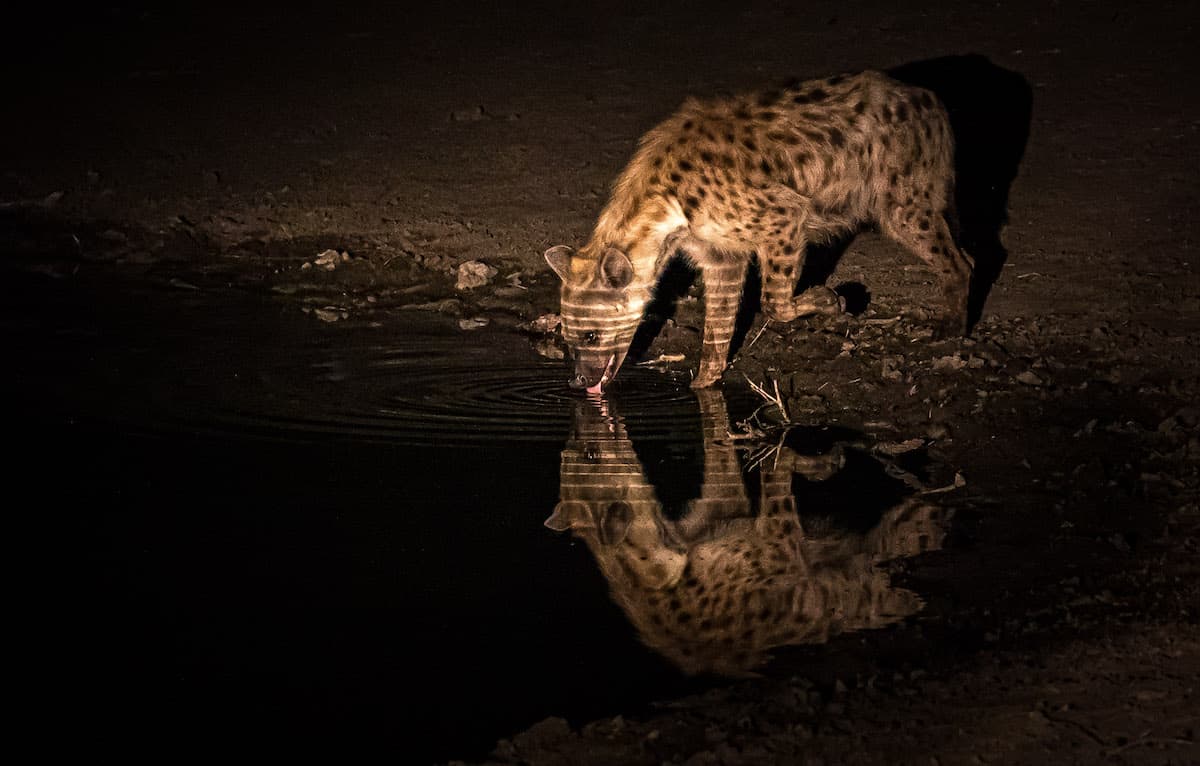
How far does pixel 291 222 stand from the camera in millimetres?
7789

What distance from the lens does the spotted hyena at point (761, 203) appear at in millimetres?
5570

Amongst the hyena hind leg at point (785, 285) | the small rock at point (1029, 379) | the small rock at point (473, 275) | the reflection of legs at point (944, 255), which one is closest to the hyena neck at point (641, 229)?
the hyena hind leg at point (785, 285)

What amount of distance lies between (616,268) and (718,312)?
491mm

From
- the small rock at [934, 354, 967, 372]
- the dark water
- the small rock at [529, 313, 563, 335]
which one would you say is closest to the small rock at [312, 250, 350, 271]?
the dark water

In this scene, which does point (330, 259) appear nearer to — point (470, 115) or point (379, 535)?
point (470, 115)

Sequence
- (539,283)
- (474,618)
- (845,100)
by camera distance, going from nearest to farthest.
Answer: (474,618), (845,100), (539,283)

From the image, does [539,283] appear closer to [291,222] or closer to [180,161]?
[291,222]

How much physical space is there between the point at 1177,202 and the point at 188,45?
643 cm

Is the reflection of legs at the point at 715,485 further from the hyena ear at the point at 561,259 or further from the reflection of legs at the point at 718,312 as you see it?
the hyena ear at the point at 561,259

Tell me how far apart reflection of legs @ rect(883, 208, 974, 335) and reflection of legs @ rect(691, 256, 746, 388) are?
70 centimetres

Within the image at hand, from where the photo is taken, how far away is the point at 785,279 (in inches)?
227

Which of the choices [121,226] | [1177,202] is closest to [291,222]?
[121,226]

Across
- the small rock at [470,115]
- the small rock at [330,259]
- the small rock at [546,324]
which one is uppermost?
the small rock at [470,115]

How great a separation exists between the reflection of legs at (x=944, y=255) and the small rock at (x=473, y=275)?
1.77 metres
